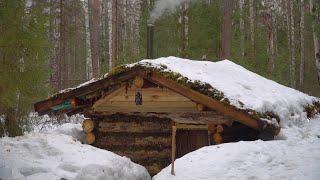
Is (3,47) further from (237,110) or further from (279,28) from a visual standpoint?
(279,28)

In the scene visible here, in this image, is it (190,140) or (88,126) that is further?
(88,126)

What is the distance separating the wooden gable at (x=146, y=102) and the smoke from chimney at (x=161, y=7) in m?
11.5

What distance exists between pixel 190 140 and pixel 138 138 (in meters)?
1.40

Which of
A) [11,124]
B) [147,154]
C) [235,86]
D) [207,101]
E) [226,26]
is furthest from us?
[226,26]

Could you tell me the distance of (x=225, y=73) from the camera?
498 inches

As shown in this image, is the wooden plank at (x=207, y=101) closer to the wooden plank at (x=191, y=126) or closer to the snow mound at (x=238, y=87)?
the snow mound at (x=238, y=87)

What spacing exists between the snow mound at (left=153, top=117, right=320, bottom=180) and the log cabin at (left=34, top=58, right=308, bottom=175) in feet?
7.20

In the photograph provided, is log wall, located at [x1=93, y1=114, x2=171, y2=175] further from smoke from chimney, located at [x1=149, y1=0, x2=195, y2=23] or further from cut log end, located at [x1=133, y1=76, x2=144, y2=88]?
smoke from chimney, located at [x1=149, y1=0, x2=195, y2=23]

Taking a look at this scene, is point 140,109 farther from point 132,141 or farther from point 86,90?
point 86,90

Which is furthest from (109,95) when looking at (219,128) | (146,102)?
(219,128)

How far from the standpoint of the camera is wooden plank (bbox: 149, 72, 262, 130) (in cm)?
955

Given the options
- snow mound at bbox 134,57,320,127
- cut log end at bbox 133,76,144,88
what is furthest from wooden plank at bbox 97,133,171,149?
snow mound at bbox 134,57,320,127

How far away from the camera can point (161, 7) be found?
2297cm

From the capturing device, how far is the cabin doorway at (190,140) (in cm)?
1141
